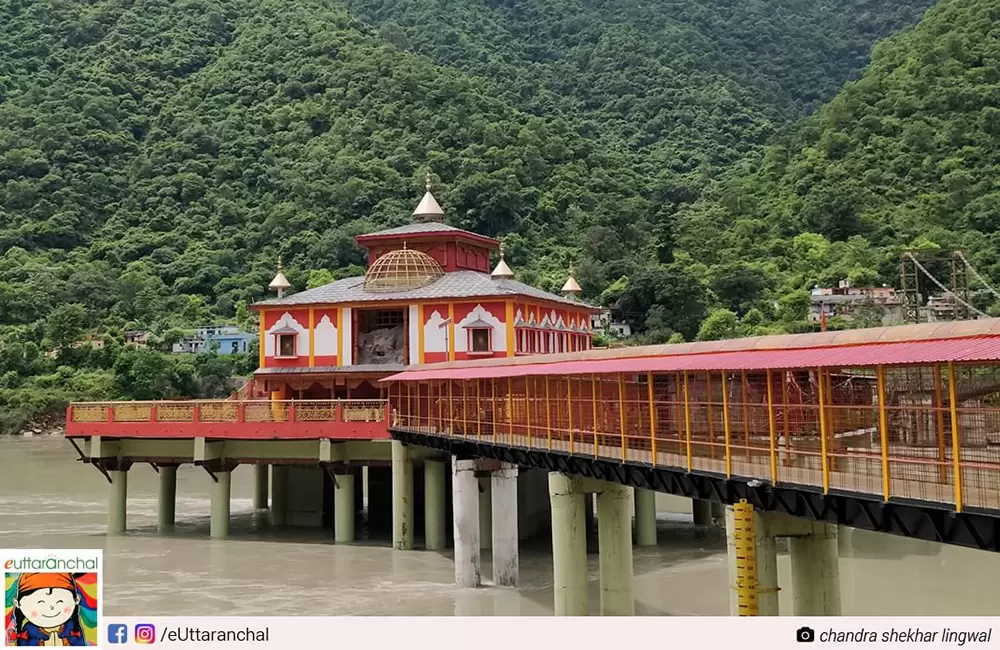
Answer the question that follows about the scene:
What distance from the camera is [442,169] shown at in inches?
5202

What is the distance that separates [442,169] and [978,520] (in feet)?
400

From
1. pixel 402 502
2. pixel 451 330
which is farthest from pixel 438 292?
pixel 402 502

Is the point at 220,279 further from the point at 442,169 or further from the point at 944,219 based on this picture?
the point at 944,219

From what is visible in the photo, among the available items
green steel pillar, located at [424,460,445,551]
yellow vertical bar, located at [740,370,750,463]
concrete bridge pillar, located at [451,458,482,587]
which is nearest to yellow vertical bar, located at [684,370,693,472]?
yellow vertical bar, located at [740,370,750,463]

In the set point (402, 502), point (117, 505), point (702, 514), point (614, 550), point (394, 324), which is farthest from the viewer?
point (394, 324)

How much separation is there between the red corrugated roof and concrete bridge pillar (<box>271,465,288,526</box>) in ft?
66.6

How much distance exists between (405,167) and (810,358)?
405 ft

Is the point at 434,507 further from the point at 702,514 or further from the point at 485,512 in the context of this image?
the point at 702,514

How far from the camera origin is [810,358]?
15.0m

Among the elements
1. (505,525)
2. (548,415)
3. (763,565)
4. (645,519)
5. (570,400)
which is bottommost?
(645,519)

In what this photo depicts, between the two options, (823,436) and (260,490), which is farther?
(260,490)

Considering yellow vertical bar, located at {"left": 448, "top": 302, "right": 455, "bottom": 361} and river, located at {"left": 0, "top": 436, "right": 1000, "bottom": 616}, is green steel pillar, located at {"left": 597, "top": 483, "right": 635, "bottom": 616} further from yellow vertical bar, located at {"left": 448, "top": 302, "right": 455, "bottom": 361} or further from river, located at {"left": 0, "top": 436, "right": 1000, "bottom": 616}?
yellow vertical bar, located at {"left": 448, "top": 302, "right": 455, "bottom": 361}

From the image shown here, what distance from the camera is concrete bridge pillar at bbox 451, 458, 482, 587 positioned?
2886cm
